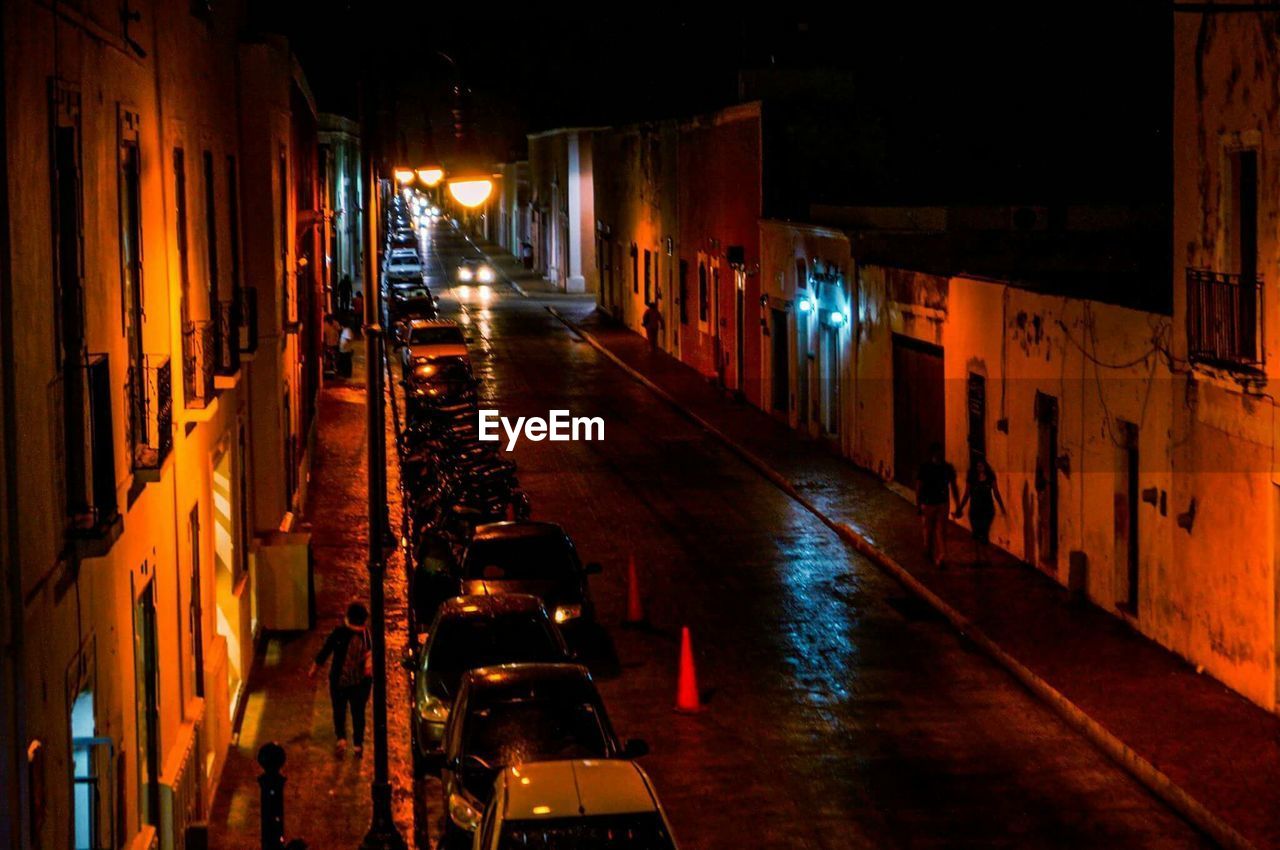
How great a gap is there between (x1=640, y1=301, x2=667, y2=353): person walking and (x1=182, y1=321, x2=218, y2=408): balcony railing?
3628 centimetres

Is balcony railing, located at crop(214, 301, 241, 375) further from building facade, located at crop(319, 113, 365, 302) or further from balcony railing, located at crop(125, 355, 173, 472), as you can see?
building facade, located at crop(319, 113, 365, 302)

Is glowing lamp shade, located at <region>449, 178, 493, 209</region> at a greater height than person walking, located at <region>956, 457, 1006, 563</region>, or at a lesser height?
greater

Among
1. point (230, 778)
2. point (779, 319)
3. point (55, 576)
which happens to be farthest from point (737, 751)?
point (779, 319)

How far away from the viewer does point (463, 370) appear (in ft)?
130

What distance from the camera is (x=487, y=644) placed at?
1658 centimetres

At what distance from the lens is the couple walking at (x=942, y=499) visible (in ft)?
76.2

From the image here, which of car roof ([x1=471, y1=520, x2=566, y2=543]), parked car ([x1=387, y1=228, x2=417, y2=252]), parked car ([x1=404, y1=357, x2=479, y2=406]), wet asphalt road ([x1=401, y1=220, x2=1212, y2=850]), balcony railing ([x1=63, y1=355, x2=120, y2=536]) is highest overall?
parked car ([x1=387, y1=228, x2=417, y2=252])

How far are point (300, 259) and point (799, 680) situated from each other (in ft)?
50.8

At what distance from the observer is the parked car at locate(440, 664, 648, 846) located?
43.4 feet

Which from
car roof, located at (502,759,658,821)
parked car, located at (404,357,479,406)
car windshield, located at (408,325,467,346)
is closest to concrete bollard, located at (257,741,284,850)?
car roof, located at (502,759,658,821)

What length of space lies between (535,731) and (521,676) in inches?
22.3

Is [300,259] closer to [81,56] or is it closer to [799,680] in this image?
[799,680]

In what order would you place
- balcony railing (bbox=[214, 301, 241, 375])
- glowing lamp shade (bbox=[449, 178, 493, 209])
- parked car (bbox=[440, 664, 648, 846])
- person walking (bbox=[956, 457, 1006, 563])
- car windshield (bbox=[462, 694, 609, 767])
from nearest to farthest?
parked car (bbox=[440, 664, 648, 846]) → car windshield (bbox=[462, 694, 609, 767]) → balcony railing (bbox=[214, 301, 241, 375]) → glowing lamp shade (bbox=[449, 178, 493, 209]) → person walking (bbox=[956, 457, 1006, 563])

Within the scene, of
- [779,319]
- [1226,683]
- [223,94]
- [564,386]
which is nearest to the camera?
[1226,683]
